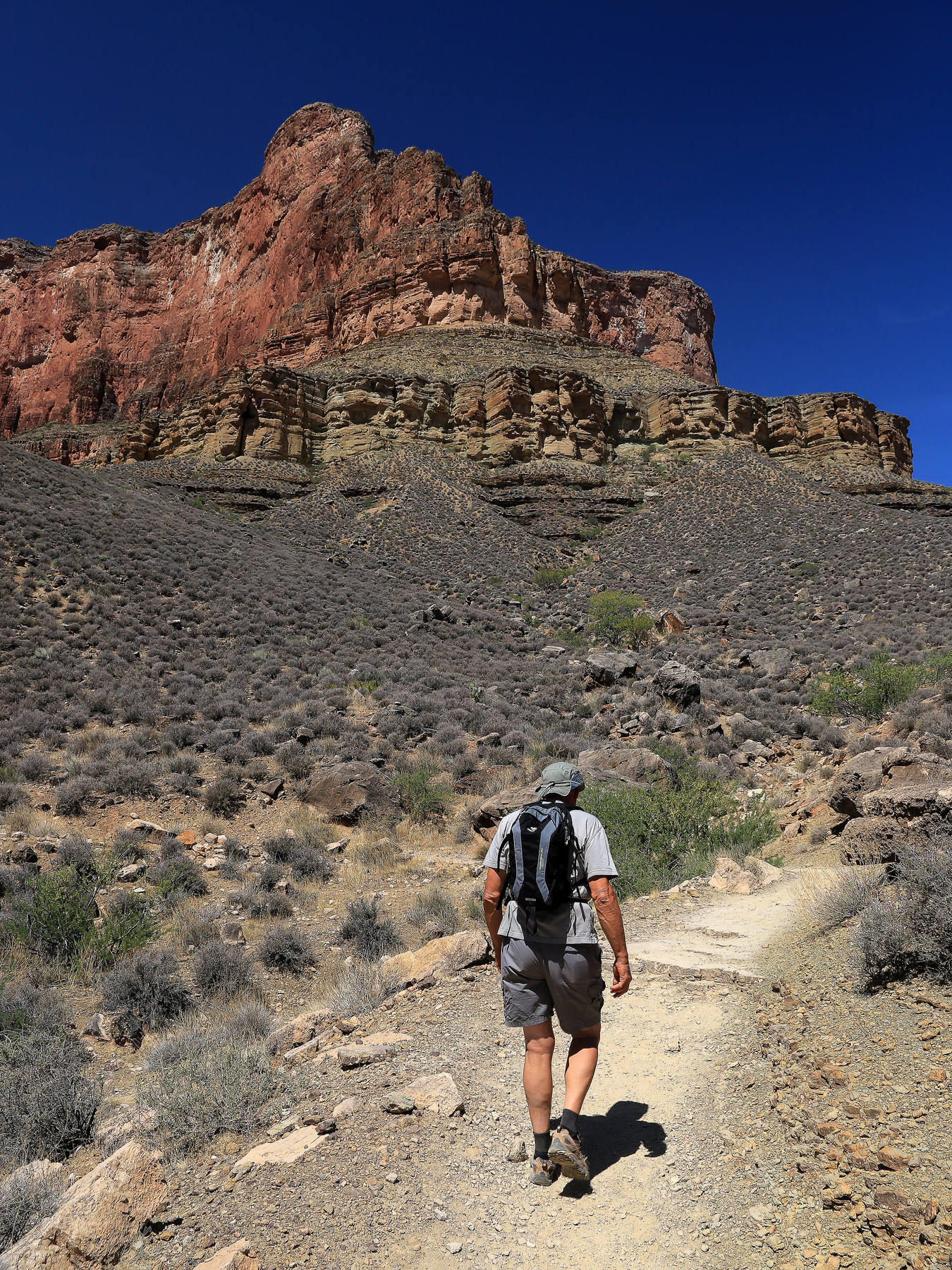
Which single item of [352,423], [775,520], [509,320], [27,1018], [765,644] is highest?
[509,320]

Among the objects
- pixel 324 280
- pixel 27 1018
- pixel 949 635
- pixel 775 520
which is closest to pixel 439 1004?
pixel 27 1018

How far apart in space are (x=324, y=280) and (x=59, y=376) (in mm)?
36084

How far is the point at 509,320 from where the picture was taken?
58562 millimetres

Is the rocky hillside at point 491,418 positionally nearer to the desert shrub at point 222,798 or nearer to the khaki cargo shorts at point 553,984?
the desert shrub at point 222,798

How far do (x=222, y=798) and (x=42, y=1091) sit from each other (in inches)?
236

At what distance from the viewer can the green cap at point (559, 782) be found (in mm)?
3381

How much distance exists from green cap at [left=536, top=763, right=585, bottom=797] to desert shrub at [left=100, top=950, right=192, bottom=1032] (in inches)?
160

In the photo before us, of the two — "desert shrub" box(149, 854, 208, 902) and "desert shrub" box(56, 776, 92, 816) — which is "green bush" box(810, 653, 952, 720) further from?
"desert shrub" box(56, 776, 92, 816)

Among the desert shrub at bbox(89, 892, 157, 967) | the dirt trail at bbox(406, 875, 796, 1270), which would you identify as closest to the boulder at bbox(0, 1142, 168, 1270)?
the dirt trail at bbox(406, 875, 796, 1270)

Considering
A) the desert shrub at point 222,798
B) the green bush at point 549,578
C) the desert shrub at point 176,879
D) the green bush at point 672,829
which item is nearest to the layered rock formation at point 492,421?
the green bush at point 549,578

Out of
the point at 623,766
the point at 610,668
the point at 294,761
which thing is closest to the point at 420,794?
the point at 294,761

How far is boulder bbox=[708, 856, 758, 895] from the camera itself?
689cm

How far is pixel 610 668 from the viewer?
56.5ft

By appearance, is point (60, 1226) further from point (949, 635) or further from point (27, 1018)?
point (949, 635)
